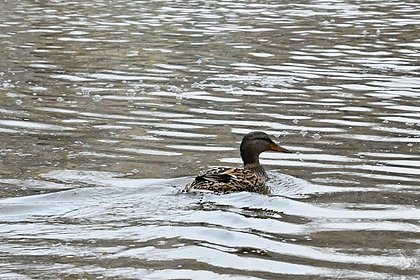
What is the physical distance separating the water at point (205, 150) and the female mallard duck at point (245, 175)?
0.19 metres

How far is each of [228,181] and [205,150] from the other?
2231mm

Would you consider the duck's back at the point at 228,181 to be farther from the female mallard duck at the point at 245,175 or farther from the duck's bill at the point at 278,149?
the duck's bill at the point at 278,149

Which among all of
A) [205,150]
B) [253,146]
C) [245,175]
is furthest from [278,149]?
[205,150]

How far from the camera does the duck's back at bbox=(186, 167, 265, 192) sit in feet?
34.3

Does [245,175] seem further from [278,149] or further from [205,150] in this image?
[205,150]

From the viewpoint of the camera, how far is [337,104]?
15.7 meters

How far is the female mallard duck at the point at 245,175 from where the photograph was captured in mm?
10477

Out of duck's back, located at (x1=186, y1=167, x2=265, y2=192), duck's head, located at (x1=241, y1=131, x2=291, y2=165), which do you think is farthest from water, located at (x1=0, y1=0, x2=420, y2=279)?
duck's head, located at (x1=241, y1=131, x2=291, y2=165)

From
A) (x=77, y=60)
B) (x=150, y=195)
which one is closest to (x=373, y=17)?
(x=77, y=60)

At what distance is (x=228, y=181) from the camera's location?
1067cm

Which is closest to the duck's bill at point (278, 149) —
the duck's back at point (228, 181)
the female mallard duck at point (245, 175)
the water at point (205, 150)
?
the female mallard duck at point (245, 175)

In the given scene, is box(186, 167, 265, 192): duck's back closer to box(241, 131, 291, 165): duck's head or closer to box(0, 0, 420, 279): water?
box(0, 0, 420, 279): water

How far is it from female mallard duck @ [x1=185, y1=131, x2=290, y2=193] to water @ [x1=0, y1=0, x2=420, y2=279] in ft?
0.61

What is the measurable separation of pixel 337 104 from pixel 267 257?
7.55 meters
